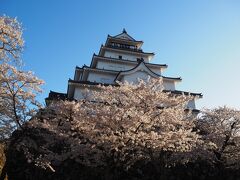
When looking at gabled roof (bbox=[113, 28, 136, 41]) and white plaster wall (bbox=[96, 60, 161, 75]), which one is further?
gabled roof (bbox=[113, 28, 136, 41])

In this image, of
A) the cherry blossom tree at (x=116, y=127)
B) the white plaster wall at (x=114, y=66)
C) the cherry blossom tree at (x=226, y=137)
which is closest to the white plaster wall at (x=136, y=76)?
the white plaster wall at (x=114, y=66)

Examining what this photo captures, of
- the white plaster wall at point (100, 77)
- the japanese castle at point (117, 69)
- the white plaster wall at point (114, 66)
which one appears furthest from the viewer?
the white plaster wall at point (114, 66)

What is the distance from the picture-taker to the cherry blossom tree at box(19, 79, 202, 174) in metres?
13.2

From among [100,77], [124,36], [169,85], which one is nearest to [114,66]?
[100,77]

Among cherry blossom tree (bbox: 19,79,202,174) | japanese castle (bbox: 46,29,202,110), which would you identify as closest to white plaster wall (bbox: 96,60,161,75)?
japanese castle (bbox: 46,29,202,110)

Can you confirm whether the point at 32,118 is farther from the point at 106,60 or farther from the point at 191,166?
the point at 106,60

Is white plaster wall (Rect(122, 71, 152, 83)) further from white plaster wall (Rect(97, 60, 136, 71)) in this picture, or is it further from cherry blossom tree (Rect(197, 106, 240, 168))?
cherry blossom tree (Rect(197, 106, 240, 168))

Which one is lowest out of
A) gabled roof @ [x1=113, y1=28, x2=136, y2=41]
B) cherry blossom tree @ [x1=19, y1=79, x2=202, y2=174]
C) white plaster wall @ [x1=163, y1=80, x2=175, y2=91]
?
cherry blossom tree @ [x1=19, y1=79, x2=202, y2=174]

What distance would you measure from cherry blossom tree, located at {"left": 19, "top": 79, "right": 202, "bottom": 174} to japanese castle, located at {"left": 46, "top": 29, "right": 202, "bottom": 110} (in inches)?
475

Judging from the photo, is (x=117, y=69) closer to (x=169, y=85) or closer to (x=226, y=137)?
(x=169, y=85)

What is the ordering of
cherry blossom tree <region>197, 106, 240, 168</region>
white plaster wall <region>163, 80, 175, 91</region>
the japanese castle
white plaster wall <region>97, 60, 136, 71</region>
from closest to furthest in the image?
cherry blossom tree <region>197, 106, 240, 168</region> < the japanese castle < white plaster wall <region>163, 80, 175, 91</region> < white plaster wall <region>97, 60, 136, 71</region>

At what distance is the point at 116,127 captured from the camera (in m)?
13.4

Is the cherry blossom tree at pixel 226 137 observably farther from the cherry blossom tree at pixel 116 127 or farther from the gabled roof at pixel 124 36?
the gabled roof at pixel 124 36

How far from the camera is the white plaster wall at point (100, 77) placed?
31.7 meters
